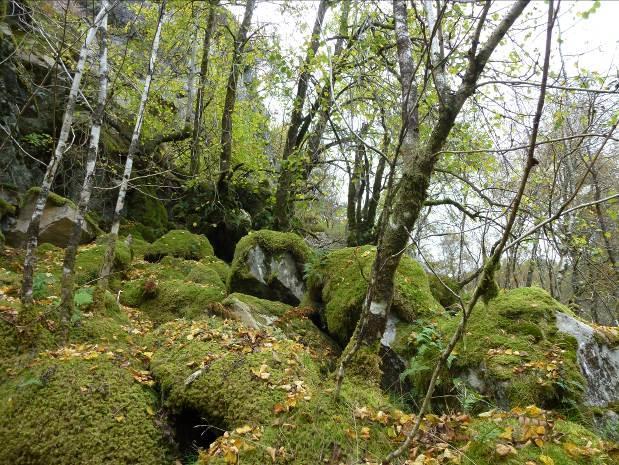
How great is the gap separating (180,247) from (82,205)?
568cm

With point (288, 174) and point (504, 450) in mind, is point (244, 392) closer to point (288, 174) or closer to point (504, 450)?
point (504, 450)

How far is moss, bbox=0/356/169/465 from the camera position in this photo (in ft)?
11.1

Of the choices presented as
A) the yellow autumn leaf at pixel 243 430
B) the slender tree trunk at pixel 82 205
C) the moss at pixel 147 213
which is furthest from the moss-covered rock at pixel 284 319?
the moss at pixel 147 213

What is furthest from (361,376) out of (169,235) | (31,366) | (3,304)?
(169,235)

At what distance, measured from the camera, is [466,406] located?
3.73m

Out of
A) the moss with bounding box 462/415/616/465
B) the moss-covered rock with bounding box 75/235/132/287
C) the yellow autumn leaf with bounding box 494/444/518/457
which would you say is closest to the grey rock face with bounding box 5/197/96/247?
the moss-covered rock with bounding box 75/235/132/287

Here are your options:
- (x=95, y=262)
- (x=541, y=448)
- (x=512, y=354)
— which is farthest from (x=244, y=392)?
(x=95, y=262)

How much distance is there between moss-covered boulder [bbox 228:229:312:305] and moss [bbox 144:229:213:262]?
2.98m

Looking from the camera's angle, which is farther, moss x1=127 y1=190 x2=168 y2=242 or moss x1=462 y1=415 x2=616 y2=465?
moss x1=127 y1=190 x2=168 y2=242

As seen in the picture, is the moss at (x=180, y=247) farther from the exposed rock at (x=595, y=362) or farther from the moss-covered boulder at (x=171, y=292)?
the exposed rock at (x=595, y=362)

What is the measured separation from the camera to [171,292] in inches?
305

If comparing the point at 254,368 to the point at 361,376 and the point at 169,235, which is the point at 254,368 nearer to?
the point at 361,376

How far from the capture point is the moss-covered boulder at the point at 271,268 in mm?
8164

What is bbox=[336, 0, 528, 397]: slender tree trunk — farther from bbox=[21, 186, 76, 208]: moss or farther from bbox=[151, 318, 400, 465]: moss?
bbox=[21, 186, 76, 208]: moss
